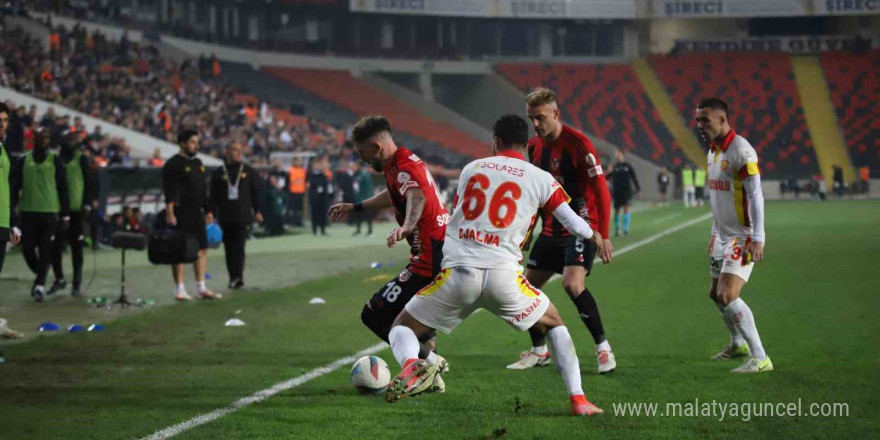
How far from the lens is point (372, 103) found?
196 feet

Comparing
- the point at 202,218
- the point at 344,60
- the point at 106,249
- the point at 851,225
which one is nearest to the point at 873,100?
the point at 344,60

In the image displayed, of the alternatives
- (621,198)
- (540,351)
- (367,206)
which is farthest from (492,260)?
(621,198)

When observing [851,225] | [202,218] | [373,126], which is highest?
[373,126]

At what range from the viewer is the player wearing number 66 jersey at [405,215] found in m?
7.14

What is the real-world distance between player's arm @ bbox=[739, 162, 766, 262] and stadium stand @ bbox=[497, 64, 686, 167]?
167 feet

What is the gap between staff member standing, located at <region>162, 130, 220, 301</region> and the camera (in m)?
14.1

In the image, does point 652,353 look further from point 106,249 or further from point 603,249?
point 106,249

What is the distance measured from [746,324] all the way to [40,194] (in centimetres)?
937

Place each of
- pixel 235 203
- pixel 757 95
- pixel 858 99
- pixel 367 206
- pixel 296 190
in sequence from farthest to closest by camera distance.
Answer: pixel 757 95 < pixel 858 99 < pixel 296 190 < pixel 235 203 < pixel 367 206

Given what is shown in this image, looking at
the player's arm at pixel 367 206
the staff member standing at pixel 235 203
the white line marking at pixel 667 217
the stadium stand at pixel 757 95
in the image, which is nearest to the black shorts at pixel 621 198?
the white line marking at pixel 667 217

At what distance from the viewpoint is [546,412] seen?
6.86 meters

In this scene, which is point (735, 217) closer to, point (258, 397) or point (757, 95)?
point (258, 397)

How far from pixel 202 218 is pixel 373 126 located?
7766 millimetres

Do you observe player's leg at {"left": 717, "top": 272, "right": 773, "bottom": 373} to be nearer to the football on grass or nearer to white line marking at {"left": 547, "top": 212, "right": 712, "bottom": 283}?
the football on grass
